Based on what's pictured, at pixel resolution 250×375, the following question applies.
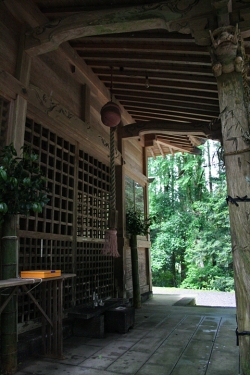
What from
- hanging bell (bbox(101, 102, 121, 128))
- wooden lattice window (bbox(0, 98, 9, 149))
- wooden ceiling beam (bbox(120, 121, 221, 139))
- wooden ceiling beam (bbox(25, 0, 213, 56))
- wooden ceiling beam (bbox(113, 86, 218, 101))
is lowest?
wooden lattice window (bbox(0, 98, 9, 149))

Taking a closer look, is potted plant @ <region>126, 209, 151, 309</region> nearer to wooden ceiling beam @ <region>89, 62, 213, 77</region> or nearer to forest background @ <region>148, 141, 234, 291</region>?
wooden ceiling beam @ <region>89, 62, 213, 77</region>

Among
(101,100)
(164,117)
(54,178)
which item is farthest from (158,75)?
(54,178)

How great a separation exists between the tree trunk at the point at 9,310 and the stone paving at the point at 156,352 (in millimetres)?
206

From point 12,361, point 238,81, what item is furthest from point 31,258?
point 238,81

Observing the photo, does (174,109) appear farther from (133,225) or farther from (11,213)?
(11,213)

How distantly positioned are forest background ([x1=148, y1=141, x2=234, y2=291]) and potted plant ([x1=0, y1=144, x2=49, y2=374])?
1183cm

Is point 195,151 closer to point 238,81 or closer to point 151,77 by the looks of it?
point 151,77

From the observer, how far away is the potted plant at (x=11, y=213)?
2.62 metres

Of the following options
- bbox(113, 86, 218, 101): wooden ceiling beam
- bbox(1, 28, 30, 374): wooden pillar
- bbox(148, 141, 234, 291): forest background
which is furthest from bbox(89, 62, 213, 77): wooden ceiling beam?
bbox(148, 141, 234, 291): forest background

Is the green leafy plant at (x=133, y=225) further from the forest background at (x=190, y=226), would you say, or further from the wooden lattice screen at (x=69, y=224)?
the forest background at (x=190, y=226)

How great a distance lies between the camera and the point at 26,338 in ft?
10.5

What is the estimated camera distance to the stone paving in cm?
276

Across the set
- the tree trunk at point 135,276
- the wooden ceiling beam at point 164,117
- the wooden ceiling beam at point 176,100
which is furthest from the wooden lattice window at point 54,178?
the wooden ceiling beam at point 164,117

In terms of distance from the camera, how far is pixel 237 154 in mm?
2402
